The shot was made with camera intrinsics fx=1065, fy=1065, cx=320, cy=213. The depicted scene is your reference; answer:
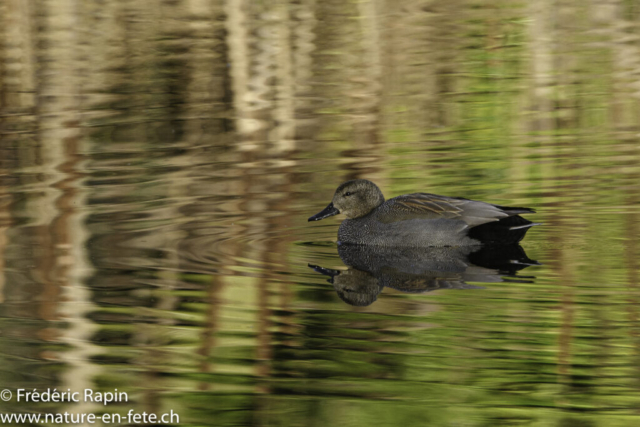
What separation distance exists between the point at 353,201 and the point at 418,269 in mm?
1298

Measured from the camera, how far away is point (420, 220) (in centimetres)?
782

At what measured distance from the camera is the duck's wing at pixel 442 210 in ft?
24.8

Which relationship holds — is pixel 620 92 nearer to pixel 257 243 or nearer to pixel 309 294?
pixel 257 243

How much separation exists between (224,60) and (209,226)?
29.9 ft

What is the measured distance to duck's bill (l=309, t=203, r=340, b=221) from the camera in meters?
8.27

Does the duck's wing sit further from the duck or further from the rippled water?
the rippled water

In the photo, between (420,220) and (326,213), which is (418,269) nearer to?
(420,220)

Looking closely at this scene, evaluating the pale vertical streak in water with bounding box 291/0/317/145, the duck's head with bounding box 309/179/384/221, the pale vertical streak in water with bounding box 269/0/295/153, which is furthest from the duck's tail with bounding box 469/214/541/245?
the pale vertical streak in water with bounding box 291/0/317/145

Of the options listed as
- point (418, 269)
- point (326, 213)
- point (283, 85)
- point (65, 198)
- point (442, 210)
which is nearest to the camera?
point (418, 269)

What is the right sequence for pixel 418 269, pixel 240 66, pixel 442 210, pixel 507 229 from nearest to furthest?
pixel 418 269 → pixel 507 229 → pixel 442 210 → pixel 240 66

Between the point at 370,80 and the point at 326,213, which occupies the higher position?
the point at 326,213

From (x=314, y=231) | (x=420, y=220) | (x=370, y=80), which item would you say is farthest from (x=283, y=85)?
(x=420, y=220)

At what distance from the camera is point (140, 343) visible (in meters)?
5.71

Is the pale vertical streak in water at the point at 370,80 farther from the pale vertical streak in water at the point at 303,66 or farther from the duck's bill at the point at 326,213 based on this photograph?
the duck's bill at the point at 326,213
